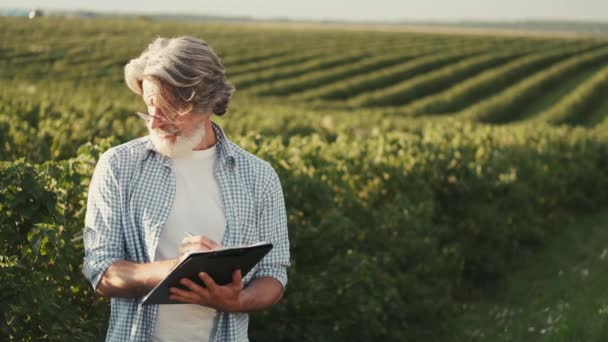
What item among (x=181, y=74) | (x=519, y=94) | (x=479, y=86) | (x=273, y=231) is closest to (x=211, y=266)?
(x=273, y=231)

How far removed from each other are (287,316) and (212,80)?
13.7 ft

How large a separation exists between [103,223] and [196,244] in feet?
1.29

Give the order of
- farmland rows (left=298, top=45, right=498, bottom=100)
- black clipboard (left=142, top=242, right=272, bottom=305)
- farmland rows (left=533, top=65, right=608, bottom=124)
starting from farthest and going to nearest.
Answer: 1. farmland rows (left=298, top=45, right=498, bottom=100)
2. farmland rows (left=533, top=65, right=608, bottom=124)
3. black clipboard (left=142, top=242, right=272, bottom=305)

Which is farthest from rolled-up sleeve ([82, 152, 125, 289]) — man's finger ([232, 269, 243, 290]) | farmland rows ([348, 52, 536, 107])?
farmland rows ([348, 52, 536, 107])

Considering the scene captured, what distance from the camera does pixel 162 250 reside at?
126 inches

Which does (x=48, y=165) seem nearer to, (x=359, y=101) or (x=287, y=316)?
(x=287, y=316)

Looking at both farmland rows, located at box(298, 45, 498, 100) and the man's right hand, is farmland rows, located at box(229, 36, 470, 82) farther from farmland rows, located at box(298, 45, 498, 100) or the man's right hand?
the man's right hand

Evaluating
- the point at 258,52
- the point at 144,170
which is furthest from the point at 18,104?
the point at 258,52

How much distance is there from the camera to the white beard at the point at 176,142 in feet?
10.2

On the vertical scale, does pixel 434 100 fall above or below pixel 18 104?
below

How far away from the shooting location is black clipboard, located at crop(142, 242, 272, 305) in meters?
2.85

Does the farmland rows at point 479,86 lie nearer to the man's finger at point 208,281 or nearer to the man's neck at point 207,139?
the man's neck at point 207,139

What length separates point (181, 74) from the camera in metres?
2.95

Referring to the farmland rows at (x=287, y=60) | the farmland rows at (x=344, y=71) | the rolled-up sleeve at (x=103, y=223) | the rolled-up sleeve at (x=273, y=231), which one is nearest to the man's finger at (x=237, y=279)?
the rolled-up sleeve at (x=273, y=231)
